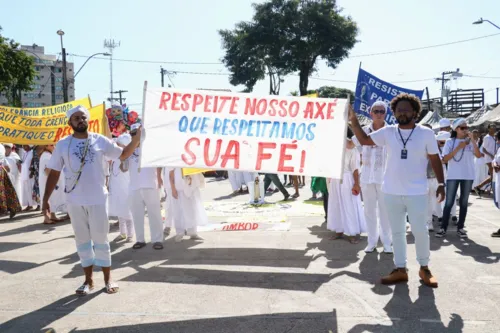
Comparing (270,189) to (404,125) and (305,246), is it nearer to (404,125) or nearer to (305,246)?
(305,246)

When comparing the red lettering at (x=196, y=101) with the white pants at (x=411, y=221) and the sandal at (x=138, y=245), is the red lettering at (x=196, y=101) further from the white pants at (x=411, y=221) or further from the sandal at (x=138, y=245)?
the sandal at (x=138, y=245)

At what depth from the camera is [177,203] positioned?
809 cm

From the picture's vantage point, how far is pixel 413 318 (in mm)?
4215

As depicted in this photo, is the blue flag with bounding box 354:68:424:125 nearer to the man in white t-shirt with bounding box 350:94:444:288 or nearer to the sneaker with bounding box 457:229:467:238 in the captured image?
the sneaker with bounding box 457:229:467:238

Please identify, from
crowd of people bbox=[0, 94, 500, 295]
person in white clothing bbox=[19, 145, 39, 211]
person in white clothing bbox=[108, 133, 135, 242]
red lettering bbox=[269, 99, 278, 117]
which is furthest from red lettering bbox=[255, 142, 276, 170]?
person in white clothing bbox=[19, 145, 39, 211]

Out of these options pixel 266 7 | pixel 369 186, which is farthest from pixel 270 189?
pixel 266 7

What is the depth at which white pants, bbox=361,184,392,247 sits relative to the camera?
6441mm

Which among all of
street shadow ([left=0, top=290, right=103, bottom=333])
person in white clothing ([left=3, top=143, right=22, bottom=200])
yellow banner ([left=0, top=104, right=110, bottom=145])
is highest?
yellow banner ([left=0, top=104, right=110, bottom=145])

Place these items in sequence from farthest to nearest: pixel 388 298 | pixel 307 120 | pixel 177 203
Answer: pixel 177 203, pixel 307 120, pixel 388 298

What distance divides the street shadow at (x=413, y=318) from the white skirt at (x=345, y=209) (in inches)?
110

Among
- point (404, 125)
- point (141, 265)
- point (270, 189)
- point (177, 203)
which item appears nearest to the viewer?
point (404, 125)

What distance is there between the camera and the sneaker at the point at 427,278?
510cm

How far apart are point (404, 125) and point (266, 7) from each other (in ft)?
135

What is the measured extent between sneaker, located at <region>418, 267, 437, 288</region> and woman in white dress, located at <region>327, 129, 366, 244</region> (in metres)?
2.27
